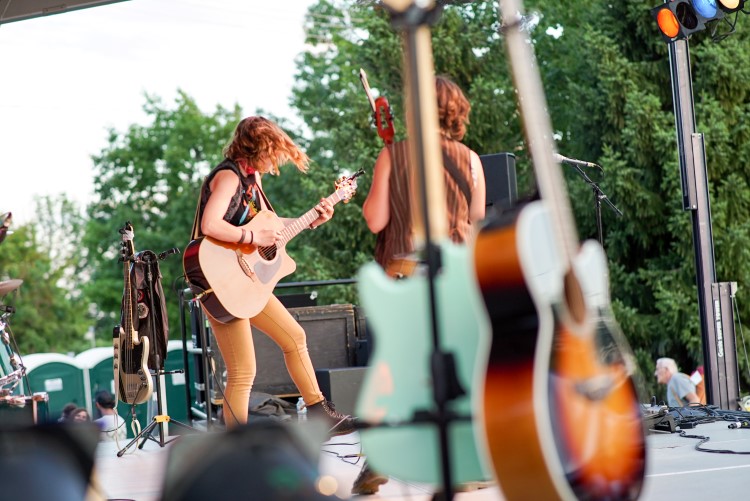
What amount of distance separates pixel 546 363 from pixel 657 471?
219 cm

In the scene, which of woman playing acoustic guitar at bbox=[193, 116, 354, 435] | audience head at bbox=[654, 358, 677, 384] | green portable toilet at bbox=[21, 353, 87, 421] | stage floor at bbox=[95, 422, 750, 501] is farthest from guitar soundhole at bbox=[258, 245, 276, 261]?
green portable toilet at bbox=[21, 353, 87, 421]

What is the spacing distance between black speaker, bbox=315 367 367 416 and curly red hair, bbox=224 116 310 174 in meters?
2.41

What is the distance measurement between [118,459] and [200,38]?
23597 millimetres

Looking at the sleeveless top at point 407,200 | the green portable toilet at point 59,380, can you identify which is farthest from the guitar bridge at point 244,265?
the green portable toilet at point 59,380

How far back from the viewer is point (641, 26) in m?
18.7

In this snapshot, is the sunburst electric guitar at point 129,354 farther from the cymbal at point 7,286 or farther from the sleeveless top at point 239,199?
the sleeveless top at point 239,199

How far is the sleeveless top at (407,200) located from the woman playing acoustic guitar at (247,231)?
1.38 metres

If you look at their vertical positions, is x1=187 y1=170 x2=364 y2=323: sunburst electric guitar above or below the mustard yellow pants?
above

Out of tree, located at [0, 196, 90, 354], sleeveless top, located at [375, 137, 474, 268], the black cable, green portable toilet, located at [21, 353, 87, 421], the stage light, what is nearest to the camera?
sleeveless top, located at [375, 137, 474, 268]

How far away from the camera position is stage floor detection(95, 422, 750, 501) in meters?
3.36

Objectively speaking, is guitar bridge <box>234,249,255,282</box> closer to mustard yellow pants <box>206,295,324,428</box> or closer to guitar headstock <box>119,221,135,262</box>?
mustard yellow pants <box>206,295,324,428</box>

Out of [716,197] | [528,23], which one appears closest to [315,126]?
[716,197]

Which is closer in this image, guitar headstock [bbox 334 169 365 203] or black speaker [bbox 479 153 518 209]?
guitar headstock [bbox 334 169 365 203]

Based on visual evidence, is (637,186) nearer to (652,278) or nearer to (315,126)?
(652,278)
